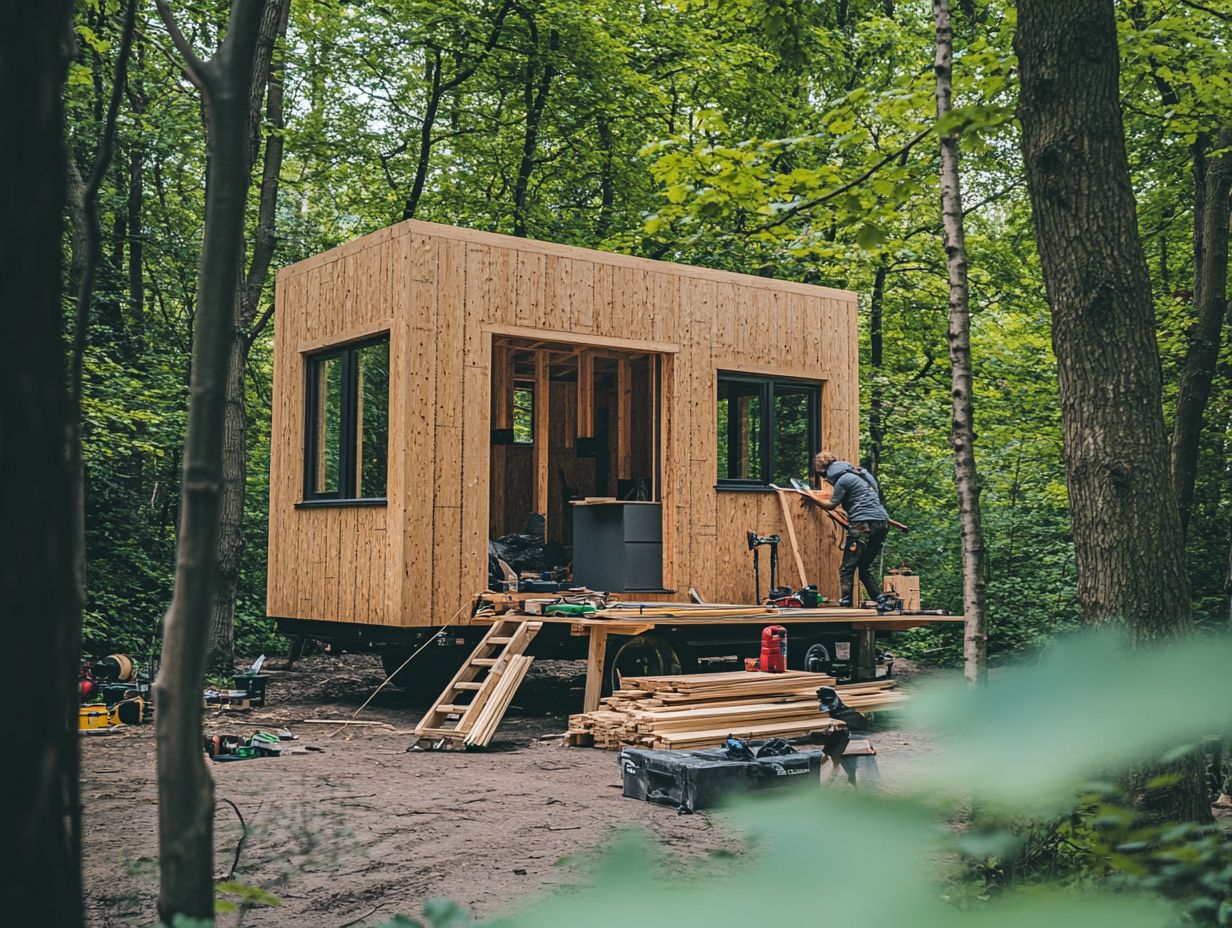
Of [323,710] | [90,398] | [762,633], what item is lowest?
[323,710]

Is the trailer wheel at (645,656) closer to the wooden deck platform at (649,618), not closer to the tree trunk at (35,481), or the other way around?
the wooden deck platform at (649,618)

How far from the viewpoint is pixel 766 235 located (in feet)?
21.1

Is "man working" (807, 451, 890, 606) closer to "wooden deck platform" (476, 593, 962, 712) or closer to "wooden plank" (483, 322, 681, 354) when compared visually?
"wooden deck platform" (476, 593, 962, 712)

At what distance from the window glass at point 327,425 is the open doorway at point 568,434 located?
234 centimetres

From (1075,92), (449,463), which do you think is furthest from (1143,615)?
(449,463)

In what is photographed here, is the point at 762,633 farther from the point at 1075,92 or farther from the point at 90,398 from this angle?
the point at 90,398

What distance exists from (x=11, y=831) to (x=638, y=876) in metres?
0.61

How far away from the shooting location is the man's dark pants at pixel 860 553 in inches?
508

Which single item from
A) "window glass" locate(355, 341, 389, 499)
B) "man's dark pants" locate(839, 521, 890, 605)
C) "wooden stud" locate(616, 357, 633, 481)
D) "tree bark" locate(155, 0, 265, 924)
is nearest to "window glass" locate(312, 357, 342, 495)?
"window glass" locate(355, 341, 389, 499)

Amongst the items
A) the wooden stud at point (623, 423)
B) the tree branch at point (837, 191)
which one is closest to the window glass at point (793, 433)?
the wooden stud at point (623, 423)

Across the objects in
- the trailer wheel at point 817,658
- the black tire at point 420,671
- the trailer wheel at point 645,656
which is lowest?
the black tire at point 420,671

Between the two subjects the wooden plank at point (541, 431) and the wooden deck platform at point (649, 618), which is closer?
the wooden deck platform at point (649, 618)

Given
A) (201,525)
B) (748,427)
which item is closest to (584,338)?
(748,427)

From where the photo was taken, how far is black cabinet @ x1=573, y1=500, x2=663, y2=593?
12.2 m
